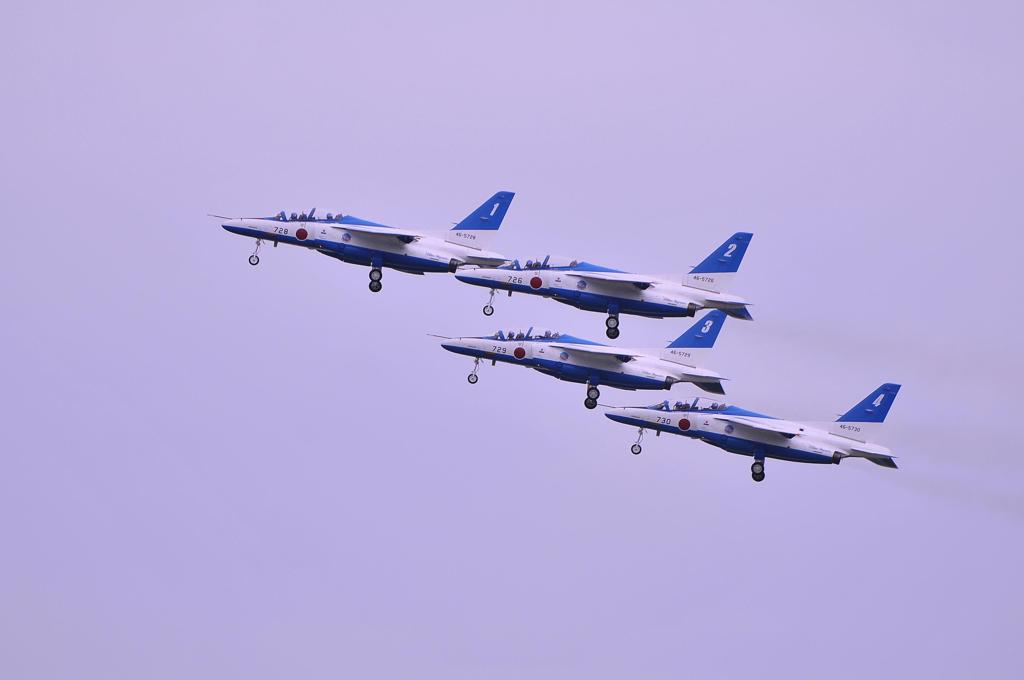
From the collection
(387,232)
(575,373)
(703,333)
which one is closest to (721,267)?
(703,333)

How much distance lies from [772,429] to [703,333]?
19.5ft

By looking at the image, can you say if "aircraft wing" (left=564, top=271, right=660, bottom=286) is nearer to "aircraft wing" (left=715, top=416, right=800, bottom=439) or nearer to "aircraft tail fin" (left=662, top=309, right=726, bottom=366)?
"aircraft tail fin" (left=662, top=309, right=726, bottom=366)

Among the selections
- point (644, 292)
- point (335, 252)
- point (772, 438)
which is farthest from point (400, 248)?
point (772, 438)

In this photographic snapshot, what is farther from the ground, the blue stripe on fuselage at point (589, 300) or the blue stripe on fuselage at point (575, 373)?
the blue stripe on fuselage at point (589, 300)

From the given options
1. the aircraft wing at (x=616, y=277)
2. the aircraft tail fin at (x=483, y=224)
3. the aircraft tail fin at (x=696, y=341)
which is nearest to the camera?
the aircraft wing at (x=616, y=277)

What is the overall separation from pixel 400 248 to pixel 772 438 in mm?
18897

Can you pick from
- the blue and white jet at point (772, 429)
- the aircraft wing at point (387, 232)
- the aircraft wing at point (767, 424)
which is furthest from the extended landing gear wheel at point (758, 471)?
the aircraft wing at point (387, 232)

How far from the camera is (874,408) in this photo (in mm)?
103938

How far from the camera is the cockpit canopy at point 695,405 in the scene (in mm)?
104750

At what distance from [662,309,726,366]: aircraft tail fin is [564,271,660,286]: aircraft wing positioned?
4.45 meters

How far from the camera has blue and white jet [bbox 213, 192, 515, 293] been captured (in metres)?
101

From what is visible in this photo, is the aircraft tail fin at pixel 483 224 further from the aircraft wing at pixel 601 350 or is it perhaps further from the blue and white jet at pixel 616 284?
the aircraft wing at pixel 601 350

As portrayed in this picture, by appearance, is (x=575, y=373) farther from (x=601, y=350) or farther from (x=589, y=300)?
(x=589, y=300)

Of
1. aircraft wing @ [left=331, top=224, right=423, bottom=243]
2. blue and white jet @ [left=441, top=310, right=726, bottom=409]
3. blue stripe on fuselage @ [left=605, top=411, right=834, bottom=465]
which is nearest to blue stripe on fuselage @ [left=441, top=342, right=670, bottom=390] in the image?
blue and white jet @ [left=441, top=310, right=726, bottom=409]
